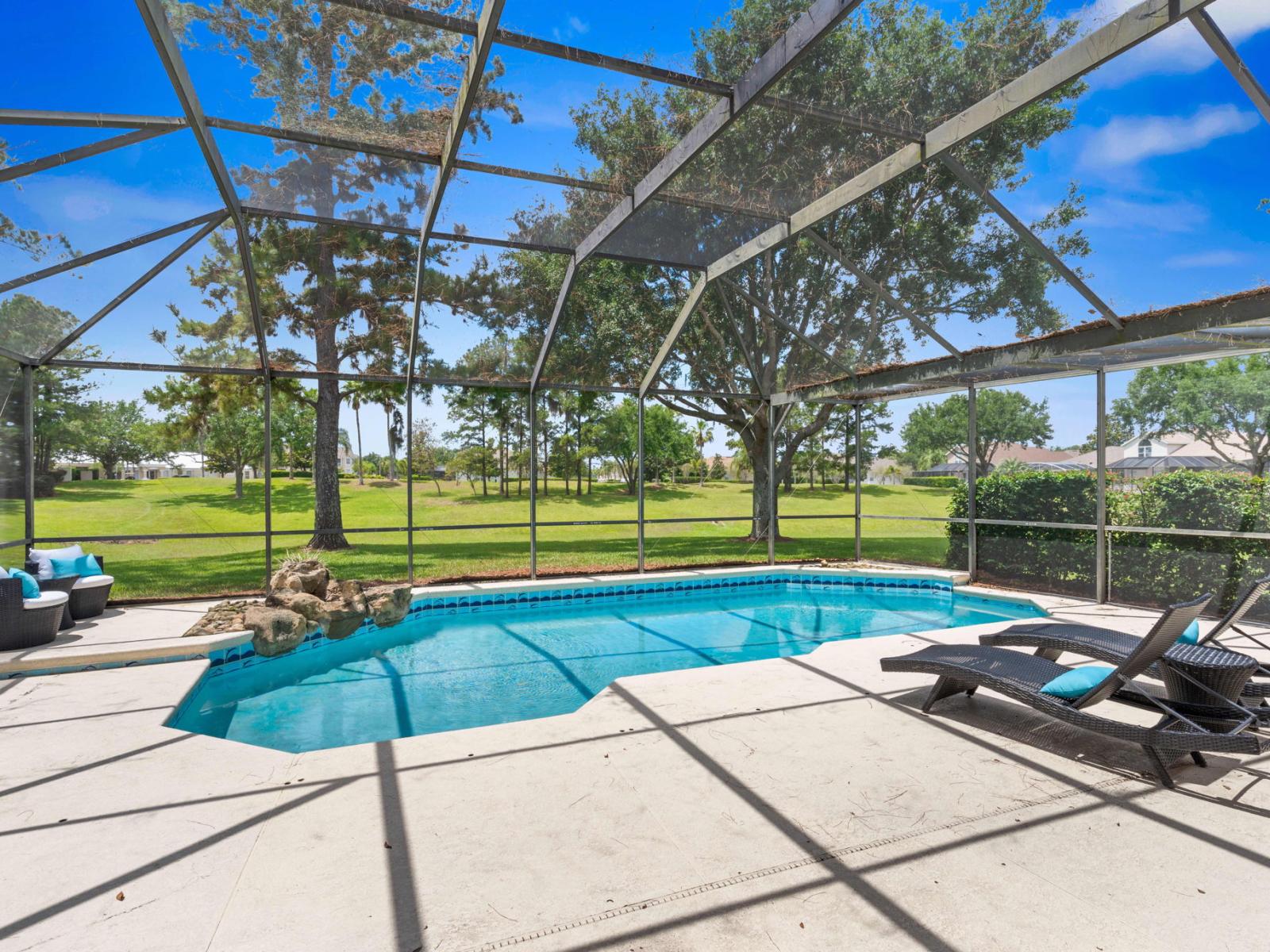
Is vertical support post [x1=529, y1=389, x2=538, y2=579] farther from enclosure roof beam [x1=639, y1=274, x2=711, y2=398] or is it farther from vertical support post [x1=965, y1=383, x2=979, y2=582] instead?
vertical support post [x1=965, y1=383, x2=979, y2=582]

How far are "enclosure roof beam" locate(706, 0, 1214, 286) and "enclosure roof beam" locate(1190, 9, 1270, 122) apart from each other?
16 centimetres

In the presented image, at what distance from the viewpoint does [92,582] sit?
23.3 feet

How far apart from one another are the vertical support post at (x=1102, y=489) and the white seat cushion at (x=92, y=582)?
11.2 metres

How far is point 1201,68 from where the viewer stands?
4.33 metres

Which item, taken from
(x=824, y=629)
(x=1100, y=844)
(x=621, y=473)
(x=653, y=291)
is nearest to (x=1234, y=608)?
(x=1100, y=844)

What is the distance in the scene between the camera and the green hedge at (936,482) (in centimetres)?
1159

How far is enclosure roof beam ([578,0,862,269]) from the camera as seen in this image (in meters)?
3.68

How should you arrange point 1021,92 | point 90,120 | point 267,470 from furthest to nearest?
point 267,470, point 90,120, point 1021,92

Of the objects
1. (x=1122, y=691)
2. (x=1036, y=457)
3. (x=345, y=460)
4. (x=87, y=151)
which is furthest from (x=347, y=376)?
(x=1036, y=457)

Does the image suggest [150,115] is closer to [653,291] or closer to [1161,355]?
[653,291]

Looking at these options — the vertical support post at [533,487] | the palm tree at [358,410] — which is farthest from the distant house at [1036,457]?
the palm tree at [358,410]

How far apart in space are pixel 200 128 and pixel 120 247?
8.15 feet

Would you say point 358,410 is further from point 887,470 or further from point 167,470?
point 887,470

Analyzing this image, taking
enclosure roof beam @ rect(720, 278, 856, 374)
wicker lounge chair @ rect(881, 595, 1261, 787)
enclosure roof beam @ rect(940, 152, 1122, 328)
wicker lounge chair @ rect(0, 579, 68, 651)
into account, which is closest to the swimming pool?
wicker lounge chair @ rect(0, 579, 68, 651)
